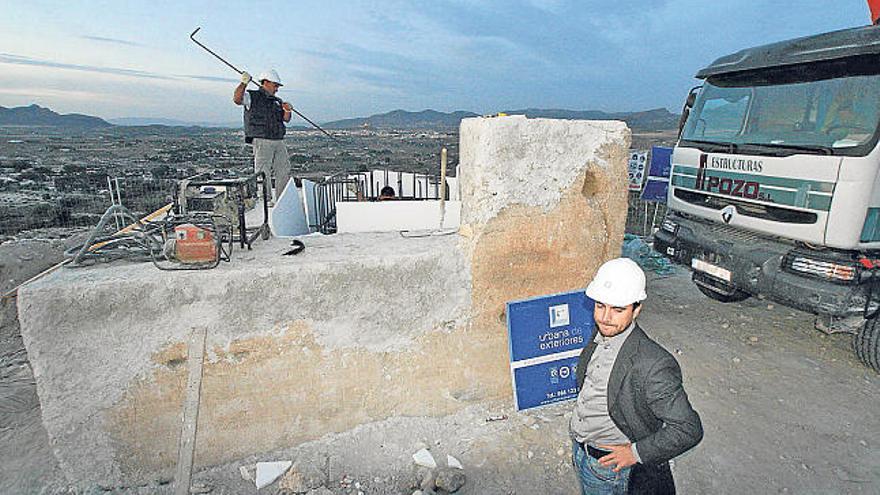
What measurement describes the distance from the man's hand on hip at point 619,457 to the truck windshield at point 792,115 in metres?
4.16

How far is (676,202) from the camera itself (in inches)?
251

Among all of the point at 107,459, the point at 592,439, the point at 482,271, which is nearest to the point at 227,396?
the point at 107,459

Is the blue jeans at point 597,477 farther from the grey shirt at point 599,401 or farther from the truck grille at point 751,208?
the truck grille at point 751,208

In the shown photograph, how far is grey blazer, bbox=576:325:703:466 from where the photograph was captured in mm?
1859

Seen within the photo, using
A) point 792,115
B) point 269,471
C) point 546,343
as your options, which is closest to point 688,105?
point 792,115

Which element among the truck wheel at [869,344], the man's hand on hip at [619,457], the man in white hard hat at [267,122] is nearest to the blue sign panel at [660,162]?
the truck wheel at [869,344]

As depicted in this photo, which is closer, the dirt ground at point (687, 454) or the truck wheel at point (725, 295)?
the dirt ground at point (687, 454)

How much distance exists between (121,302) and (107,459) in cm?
105

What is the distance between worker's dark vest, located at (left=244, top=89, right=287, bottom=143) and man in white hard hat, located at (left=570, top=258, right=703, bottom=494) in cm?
523

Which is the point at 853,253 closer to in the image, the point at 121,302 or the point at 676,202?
the point at 676,202

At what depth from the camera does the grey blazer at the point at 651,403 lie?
6.10 feet

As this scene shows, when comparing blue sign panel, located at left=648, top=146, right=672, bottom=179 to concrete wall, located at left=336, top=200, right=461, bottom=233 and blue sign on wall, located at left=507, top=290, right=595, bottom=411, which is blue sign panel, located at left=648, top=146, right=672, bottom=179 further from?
blue sign on wall, located at left=507, top=290, right=595, bottom=411

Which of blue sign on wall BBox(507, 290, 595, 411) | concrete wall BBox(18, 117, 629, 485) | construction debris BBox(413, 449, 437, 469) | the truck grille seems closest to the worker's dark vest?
concrete wall BBox(18, 117, 629, 485)

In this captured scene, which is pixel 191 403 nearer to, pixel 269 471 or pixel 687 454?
pixel 269 471
